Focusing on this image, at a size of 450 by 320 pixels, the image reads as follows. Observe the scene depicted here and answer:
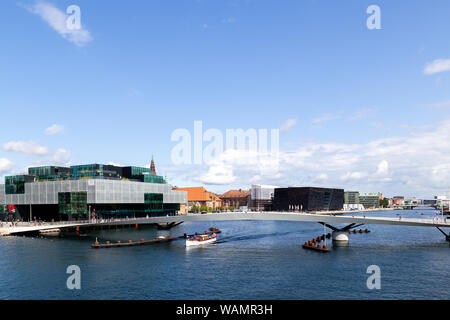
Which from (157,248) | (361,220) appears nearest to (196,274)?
(157,248)

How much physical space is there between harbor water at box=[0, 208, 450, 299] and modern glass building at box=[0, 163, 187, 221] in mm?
47156

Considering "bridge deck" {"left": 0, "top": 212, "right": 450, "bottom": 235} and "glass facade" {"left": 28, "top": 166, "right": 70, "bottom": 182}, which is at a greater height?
"glass facade" {"left": 28, "top": 166, "right": 70, "bottom": 182}

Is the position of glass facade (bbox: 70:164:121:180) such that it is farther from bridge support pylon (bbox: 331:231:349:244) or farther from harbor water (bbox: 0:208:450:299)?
bridge support pylon (bbox: 331:231:349:244)

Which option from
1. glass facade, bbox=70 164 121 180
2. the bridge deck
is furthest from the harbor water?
glass facade, bbox=70 164 121 180

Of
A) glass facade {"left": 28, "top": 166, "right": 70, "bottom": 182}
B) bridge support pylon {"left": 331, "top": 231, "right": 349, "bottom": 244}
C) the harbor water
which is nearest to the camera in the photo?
the harbor water

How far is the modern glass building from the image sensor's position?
146 metres

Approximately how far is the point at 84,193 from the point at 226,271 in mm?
97179

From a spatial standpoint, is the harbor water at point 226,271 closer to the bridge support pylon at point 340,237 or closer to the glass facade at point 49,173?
the bridge support pylon at point 340,237

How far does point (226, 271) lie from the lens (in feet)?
213

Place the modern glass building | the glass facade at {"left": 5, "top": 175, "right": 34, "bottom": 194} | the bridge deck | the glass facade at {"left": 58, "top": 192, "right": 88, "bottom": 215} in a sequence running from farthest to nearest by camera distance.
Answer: the glass facade at {"left": 5, "top": 175, "right": 34, "bottom": 194} → the modern glass building → the glass facade at {"left": 58, "top": 192, "right": 88, "bottom": 215} → the bridge deck

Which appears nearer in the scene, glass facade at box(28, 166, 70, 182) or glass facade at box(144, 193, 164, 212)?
glass facade at box(28, 166, 70, 182)

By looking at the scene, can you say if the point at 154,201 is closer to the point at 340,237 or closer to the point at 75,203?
the point at 75,203

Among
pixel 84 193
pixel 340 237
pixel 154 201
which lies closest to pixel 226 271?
pixel 340 237

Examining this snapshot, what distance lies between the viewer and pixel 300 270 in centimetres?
6544
